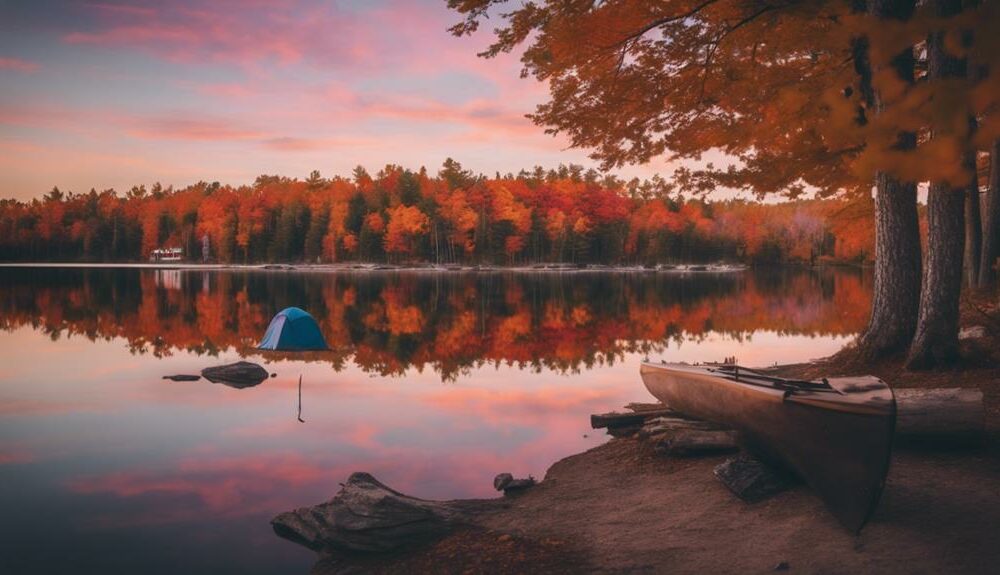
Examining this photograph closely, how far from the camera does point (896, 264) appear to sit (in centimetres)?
1155

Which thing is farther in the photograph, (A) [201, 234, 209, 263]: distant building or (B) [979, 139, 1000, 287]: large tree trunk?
(A) [201, 234, 209, 263]: distant building

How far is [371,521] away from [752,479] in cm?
407

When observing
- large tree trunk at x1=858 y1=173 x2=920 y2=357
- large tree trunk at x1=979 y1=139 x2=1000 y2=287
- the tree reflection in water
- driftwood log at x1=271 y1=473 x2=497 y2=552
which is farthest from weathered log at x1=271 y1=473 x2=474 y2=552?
large tree trunk at x1=979 y1=139 x2=1000 y2=287

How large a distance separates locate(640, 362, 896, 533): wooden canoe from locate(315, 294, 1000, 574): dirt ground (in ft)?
1.28

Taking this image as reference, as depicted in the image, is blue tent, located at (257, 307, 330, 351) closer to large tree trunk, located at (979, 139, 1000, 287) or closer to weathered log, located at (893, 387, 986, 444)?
weathered log, located at (893, 387, 986, 444)

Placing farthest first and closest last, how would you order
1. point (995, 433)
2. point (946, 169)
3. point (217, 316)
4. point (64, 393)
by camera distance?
point (217, 316), point (64, 393), point (995, 433), point (946, 169)

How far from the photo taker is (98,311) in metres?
36.1

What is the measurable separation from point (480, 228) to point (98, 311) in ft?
256

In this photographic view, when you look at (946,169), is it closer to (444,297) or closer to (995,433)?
(995,433)

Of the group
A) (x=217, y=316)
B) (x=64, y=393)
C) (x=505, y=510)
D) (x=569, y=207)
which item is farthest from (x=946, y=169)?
(x=569, y=207)

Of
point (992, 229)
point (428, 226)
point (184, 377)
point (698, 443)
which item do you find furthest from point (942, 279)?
point (428, 226)

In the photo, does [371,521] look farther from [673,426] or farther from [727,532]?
[673,426]

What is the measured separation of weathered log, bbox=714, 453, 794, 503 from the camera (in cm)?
695

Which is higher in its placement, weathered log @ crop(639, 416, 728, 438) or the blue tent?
the blue tent
